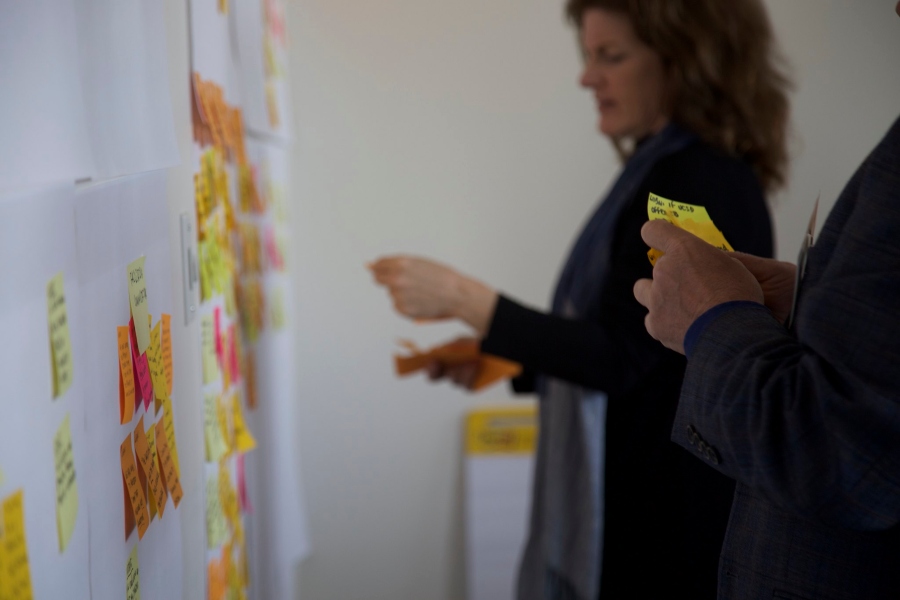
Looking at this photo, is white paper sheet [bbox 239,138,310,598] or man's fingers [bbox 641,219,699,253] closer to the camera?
man's fingers [bbox 641,219,699,253]

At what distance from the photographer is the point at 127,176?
0.59 m

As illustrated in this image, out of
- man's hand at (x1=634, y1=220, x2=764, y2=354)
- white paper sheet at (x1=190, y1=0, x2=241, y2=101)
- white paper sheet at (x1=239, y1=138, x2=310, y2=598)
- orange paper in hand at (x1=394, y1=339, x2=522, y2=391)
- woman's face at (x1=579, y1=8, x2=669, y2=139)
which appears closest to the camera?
man's hand at (x1=634, y1=220, x2=764, y2=354)

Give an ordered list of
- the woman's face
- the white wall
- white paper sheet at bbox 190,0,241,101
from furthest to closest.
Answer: the white wall
the woman's face
white paper sheet at bbox 190,0,241,101

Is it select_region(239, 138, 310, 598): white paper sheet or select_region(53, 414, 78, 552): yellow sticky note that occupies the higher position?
select_region(53, 414, 78, 552): yellow sticky note

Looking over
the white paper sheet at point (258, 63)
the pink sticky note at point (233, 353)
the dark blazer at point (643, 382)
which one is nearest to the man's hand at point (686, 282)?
the dark blazer at point (643, 382)

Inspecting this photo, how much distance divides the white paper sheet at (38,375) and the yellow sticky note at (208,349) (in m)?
0.41

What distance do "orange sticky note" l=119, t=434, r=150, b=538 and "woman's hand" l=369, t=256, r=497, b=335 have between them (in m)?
0.73

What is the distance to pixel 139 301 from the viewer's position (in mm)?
615

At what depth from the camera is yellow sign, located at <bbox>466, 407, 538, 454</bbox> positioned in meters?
2.15

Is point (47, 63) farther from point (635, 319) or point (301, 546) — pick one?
point (301, 546)

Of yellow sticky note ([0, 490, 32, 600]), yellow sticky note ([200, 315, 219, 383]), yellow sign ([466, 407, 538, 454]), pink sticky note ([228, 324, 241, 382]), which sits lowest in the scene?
yellow sign ([466, 407, 538, 454])

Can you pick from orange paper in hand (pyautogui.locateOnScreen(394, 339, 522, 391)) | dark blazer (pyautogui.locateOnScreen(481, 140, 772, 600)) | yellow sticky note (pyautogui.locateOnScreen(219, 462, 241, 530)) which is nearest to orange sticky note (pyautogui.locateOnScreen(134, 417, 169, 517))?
yellow sticky note (pyautogui.locateOnScreen(219, 462, 241, 530))

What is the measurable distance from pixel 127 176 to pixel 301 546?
1.40m

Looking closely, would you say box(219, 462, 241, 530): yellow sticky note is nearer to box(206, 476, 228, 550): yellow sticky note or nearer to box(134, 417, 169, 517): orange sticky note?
box(206, 476, 228, 550): yellow sticky note
